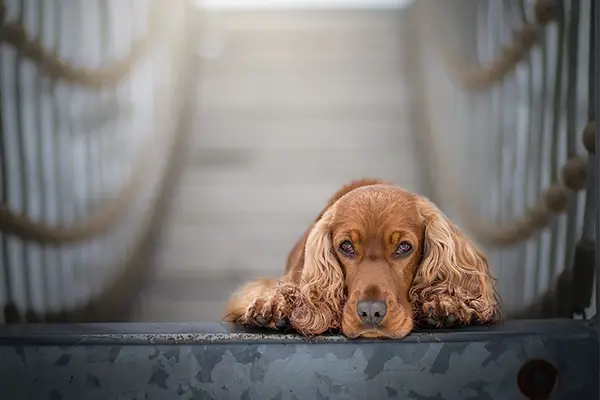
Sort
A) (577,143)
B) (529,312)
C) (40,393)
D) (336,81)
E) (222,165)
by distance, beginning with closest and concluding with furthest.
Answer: (40,393), (577,143), (529,312), (222,165), (336,81)

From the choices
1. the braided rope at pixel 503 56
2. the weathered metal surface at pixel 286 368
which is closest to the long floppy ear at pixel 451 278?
the weathered metal surface at pixel 286 368

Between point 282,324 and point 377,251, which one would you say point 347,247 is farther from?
point 282,324

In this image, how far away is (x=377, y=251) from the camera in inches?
85.4

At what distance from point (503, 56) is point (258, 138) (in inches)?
115

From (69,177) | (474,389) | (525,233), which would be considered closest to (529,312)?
(525,233)

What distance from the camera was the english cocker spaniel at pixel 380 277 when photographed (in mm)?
1976

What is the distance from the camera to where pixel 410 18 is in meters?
6.93

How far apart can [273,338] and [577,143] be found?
1006 millimetres

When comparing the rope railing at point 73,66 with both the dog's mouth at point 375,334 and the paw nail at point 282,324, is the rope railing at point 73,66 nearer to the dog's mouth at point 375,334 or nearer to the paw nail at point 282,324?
the paw nail at point 282,324

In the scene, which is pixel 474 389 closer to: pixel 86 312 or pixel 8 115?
pixel 8 115

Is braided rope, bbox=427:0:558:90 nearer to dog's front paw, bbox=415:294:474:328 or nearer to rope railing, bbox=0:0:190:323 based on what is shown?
dog's front paw, bbox=415:294:474:328

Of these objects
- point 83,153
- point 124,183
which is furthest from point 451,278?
point 124,183

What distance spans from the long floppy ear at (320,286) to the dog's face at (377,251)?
0.09 ft

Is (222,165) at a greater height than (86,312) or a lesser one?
greater
